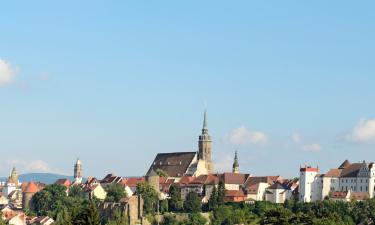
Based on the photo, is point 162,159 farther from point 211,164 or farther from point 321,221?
point 321,221

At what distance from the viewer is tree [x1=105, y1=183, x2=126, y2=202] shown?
115713 millimetres

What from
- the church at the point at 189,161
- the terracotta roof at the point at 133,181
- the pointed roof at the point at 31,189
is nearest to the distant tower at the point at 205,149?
the church at the point at 189,161

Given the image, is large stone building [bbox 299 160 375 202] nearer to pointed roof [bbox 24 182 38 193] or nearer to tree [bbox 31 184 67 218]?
tree [bbox 31 184 67 218]

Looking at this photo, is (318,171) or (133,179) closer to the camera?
(318,171)

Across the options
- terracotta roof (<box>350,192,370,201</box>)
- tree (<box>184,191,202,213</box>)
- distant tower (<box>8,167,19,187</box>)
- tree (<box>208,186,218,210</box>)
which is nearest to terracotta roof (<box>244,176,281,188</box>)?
tree (<box>208,186,218,210</box>)

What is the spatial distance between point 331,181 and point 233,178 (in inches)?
716

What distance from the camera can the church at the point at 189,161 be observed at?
139875 mm

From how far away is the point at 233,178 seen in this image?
4916 inches

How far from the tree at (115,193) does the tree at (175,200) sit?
6710 millimetres

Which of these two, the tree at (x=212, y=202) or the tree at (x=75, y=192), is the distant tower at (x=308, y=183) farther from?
the tree at (x=75, y=192)

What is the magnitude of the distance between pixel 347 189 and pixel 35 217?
4056cm

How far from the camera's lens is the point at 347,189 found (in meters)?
109

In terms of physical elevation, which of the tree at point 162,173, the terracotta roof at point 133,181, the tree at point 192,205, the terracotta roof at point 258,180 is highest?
the tree at point 162,173

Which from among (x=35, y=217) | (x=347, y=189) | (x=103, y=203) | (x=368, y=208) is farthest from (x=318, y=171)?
(x=35, y=217)
